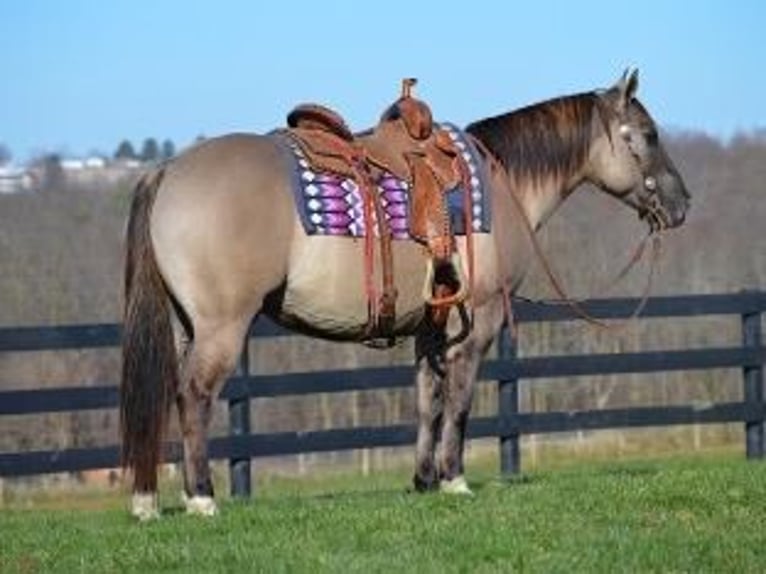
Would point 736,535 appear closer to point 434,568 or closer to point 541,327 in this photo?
point 434,568

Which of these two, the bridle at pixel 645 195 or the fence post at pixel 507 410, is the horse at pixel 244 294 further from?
the fence post at pixel 507 410

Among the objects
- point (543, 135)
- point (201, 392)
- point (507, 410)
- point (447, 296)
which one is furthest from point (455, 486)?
point (507, 410)

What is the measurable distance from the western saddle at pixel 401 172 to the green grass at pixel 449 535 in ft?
3.58

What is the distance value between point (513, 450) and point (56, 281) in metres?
20.1

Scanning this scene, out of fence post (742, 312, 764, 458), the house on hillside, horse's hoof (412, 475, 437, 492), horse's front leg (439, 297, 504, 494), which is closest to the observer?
horse's front leg (439, 297, 504, 494)

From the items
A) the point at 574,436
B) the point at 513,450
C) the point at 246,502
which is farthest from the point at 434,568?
the point at 574,436

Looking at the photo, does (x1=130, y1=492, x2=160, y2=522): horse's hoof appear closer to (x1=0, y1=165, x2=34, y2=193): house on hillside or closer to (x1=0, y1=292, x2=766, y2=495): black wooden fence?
(x1=0, y1=292, x2=766, y2=495): black wooden fence

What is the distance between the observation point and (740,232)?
41.8 metres

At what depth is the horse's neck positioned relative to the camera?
9.29m

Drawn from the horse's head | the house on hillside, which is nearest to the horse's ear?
the horse's head

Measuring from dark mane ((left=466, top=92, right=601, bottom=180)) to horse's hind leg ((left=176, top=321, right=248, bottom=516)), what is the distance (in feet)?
7.39

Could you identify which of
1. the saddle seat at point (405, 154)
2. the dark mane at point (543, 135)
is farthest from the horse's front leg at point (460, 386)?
the dark mane at point (543, 135)

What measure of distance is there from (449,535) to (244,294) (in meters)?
1.76

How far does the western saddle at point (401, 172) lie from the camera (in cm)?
833
